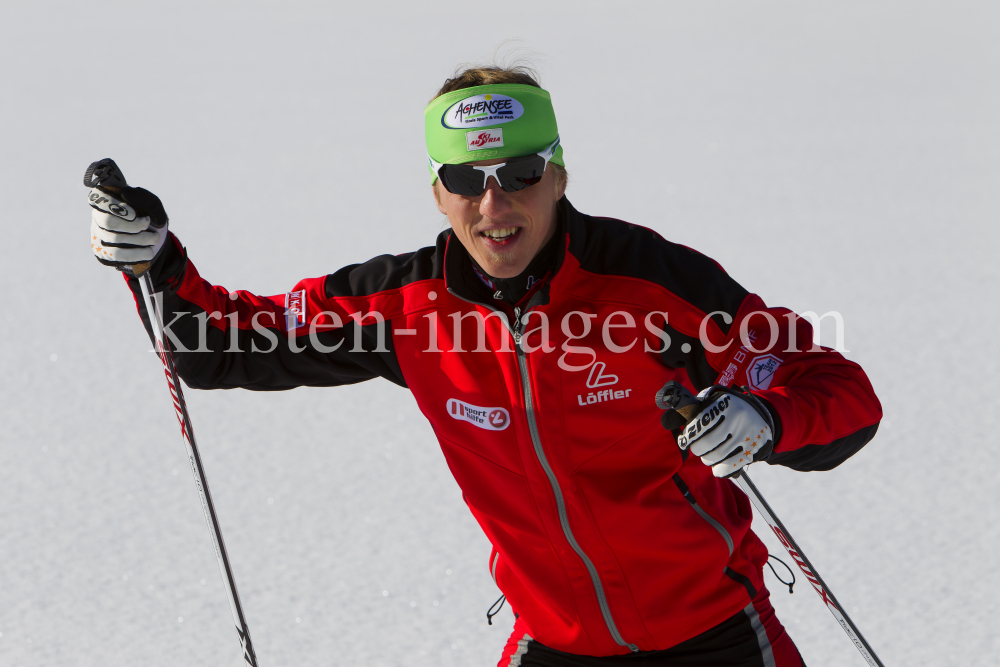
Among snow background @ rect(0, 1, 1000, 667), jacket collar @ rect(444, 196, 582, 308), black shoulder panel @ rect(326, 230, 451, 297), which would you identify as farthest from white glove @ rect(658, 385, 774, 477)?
snow background @ rect(0, 1, 1000, 667)

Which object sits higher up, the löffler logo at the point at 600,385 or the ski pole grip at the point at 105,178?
the ski pole grip at the point at 105,178

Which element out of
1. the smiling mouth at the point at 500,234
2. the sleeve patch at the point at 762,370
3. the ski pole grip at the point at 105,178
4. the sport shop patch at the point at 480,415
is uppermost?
the ski pole grip at the point at 105,178

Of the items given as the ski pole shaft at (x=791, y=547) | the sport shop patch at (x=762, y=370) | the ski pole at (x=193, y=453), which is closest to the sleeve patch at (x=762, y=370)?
the sport shop patch at (x=762, y=370)

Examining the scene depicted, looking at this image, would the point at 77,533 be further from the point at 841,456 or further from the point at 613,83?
the point at 613,83

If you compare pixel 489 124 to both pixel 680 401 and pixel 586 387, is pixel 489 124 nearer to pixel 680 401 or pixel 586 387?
pixel 586 387

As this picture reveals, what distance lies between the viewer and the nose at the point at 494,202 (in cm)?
175

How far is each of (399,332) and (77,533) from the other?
2.01 m

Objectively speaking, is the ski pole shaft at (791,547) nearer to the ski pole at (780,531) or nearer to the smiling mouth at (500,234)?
the ski pole at (780,531)

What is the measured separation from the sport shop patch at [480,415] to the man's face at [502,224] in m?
0.26

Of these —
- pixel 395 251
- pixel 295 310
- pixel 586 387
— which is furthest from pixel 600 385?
pixel 395 251

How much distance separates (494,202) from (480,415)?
1.33ft

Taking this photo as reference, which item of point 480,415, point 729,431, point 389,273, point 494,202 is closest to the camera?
point 729,431

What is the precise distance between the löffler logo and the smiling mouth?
0.28m

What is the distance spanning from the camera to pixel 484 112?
1.83 meters
